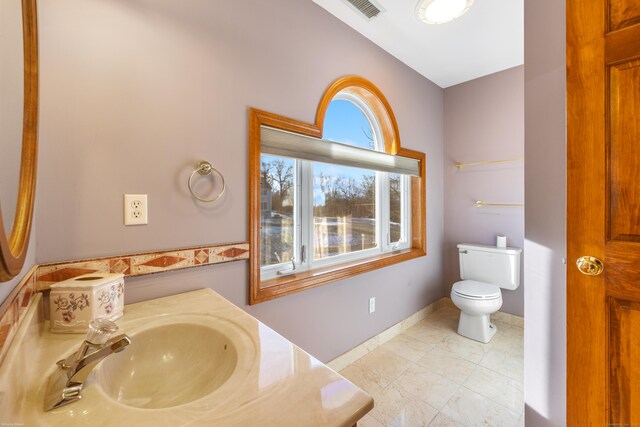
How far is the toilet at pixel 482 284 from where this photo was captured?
2217mm

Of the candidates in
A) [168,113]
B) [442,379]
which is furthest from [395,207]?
[168,113]

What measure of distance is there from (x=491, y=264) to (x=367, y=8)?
2339 millimetres

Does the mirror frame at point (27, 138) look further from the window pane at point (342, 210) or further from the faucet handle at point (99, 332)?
the window pane at point (342, 210)

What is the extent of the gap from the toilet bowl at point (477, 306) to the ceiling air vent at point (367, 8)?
2230mm

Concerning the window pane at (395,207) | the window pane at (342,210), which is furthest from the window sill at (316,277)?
the window pane at (395,207)

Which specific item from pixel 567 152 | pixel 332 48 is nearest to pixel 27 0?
pixel 332 48

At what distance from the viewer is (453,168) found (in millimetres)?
2943

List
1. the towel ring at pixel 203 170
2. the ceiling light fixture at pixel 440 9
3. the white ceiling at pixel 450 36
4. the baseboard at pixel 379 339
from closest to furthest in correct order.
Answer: the towel ring at pixel 203 170 → the ceiling light fixture at pixel 440 9 → the white ceiling at pixel 450 36 → the baseboard at pixel 379 339

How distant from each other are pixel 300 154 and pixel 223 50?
66 cm

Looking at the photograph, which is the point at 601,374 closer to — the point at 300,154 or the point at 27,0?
the point at 300,154

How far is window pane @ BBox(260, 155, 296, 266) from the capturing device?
5.45 feet

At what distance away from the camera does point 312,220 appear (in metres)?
1.88

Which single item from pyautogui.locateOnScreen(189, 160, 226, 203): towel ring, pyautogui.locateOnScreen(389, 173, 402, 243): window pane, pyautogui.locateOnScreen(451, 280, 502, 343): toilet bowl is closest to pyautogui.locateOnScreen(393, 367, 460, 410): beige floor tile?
pyautogui.locateOnScreen(451, 280, 502, 343): toilet bowl

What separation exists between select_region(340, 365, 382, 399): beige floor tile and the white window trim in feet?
2.48
